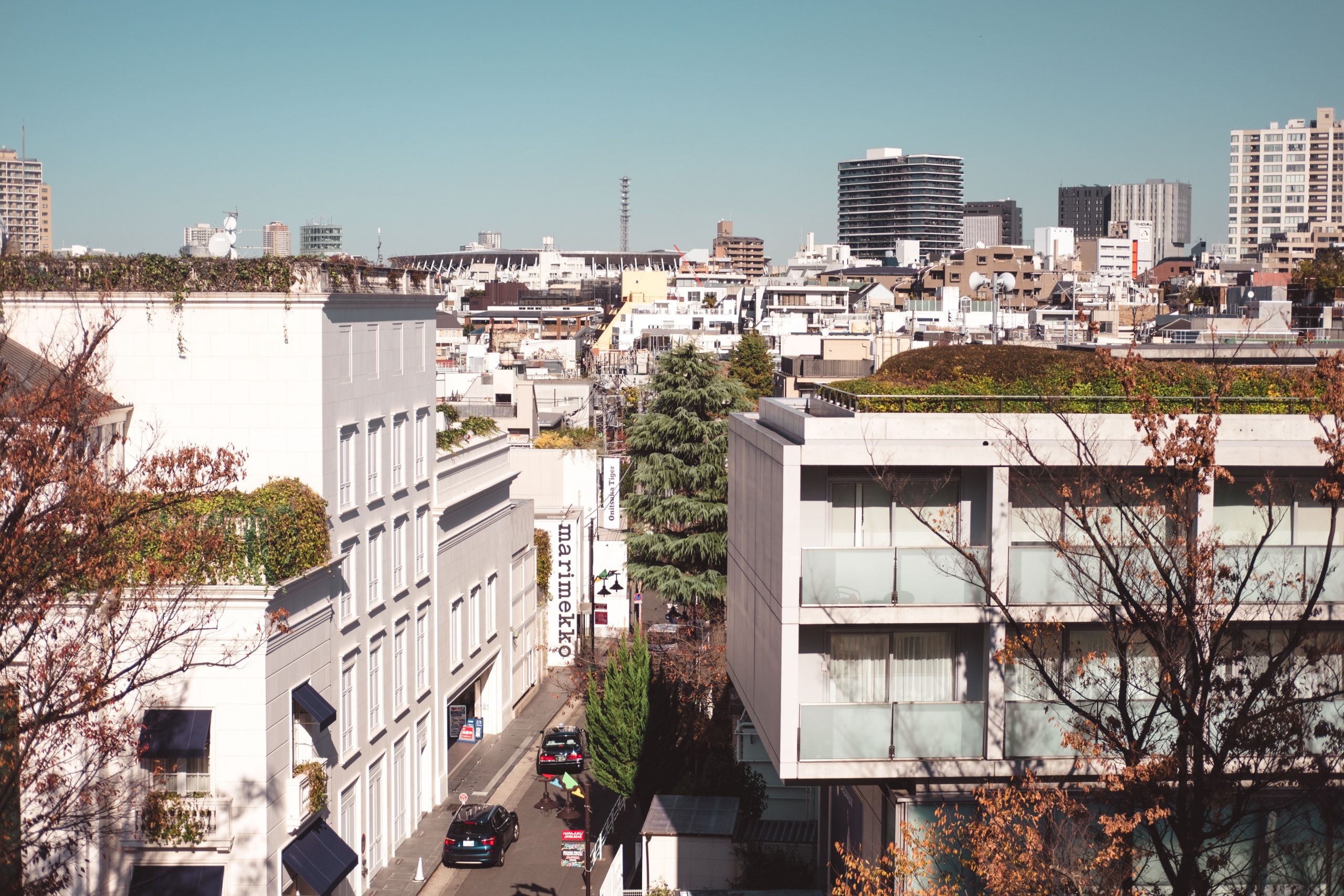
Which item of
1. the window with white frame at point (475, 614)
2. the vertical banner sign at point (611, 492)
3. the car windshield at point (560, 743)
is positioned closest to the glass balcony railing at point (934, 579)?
the car windshield at point (560, 743)

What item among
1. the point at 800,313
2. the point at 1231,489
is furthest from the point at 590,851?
the point at 800,313

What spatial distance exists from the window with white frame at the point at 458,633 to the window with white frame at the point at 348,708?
23.9ft

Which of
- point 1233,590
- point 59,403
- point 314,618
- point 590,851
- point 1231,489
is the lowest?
point 590,851

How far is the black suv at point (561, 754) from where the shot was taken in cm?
3369

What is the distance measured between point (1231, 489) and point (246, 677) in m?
14.2

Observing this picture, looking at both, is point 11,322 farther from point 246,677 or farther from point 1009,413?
point 1009,413

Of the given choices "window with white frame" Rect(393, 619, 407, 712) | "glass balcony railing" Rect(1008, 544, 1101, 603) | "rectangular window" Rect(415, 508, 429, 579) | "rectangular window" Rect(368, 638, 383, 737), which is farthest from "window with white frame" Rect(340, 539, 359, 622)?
"glass balcony railing" Rect(1008, 544, 1101, 603)

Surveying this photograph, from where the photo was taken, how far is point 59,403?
16500 millimetres

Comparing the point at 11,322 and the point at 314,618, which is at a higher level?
the point at 11,322

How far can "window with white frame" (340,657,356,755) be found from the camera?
81.8ft

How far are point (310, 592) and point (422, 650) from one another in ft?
25.9

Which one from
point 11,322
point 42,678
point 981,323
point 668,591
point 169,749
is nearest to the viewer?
point 42,678

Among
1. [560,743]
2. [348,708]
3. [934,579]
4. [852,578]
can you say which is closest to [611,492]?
[560,743]

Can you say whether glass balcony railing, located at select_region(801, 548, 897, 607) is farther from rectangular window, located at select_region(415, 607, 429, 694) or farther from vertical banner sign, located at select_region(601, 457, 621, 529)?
vertical banner sign, located at select_region(601, 457, 621, 529)
